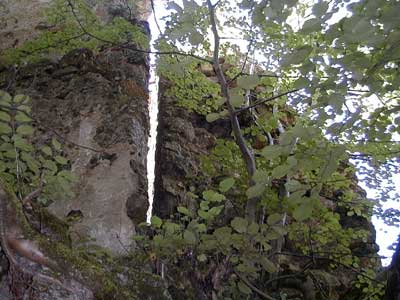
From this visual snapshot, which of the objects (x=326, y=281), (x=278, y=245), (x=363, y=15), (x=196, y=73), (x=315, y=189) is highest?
(x=196, y=73)

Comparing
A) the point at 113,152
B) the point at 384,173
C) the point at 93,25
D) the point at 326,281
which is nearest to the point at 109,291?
the point at 113,152

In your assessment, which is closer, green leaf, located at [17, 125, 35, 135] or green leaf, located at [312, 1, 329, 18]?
green leaf, located at [312, 1, 329, 18]

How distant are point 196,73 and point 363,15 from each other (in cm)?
353

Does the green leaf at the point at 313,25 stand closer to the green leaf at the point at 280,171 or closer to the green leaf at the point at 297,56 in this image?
the green leaf at the point at 297,56

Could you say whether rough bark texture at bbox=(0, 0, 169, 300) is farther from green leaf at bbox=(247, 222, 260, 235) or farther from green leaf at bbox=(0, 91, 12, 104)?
green leaf at bbox=(247, 222, 260, 235)

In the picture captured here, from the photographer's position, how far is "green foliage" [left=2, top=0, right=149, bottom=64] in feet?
15.4

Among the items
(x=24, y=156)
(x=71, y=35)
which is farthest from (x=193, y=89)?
(x=24, y=156)

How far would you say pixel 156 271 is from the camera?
3.49 m

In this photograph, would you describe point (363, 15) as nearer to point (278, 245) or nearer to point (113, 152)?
point (113, 152)

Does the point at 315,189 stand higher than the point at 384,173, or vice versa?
the point at 384,173

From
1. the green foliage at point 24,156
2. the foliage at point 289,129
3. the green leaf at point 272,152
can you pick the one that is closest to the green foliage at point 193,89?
the foliage at point 289,129

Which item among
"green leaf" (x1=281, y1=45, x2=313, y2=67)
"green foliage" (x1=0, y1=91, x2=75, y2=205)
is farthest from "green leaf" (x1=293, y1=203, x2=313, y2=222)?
"green foliage" (x1=0, y1=91, x2=75, y2=205)

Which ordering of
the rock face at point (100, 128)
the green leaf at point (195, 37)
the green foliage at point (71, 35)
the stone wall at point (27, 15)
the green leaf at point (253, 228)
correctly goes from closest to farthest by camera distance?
the green leaf at point (195, 37) < the green leaf at point (253, 228) < the rock face at point (100, 128) < the green foliage at point (71, 35) < the stone wall at point (27, 15)

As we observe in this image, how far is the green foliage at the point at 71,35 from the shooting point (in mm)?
4699
